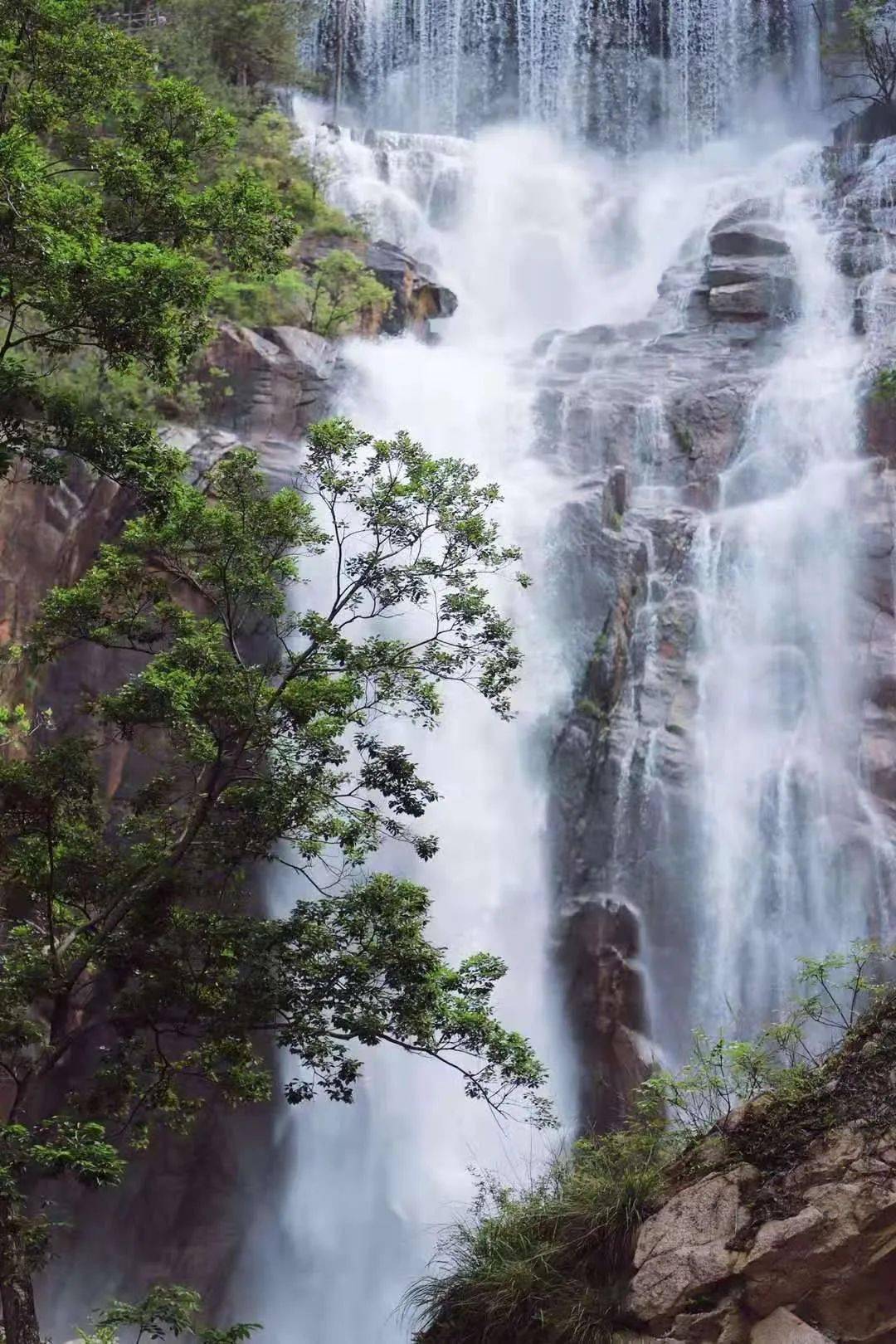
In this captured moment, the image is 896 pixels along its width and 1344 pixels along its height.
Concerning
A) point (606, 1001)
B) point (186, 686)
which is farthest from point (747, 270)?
point (186, 686)

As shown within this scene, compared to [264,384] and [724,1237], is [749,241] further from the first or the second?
[724,1237]

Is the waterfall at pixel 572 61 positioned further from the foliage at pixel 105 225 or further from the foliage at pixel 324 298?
the foliage at pixel 105 225

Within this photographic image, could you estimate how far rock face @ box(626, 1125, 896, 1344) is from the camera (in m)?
6.09

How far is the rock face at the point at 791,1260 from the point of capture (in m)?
6.09

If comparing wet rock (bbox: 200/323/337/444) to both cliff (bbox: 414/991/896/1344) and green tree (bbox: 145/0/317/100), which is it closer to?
green tree (bbox: 145/0/317/100)

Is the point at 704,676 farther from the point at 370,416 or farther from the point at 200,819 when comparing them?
the point at 200,819

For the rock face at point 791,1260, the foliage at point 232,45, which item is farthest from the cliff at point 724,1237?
the foliage at point 232,45

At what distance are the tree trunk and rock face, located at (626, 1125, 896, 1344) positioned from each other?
3378 mm

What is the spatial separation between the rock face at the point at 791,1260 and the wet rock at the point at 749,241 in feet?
70.1

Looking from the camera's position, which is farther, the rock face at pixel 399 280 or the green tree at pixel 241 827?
the rock face at pixel 399 280

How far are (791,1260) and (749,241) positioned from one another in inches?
874

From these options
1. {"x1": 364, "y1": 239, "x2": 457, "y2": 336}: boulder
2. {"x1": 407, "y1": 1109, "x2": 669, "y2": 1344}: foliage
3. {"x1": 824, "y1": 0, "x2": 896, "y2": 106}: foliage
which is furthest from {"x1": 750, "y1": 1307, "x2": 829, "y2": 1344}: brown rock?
{"x1": 824, "y1": 0, "x2": 896, "y2": 106}: foliage

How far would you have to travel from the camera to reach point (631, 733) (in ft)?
54.8

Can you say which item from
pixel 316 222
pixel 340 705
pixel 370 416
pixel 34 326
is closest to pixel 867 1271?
pixel 340 705
